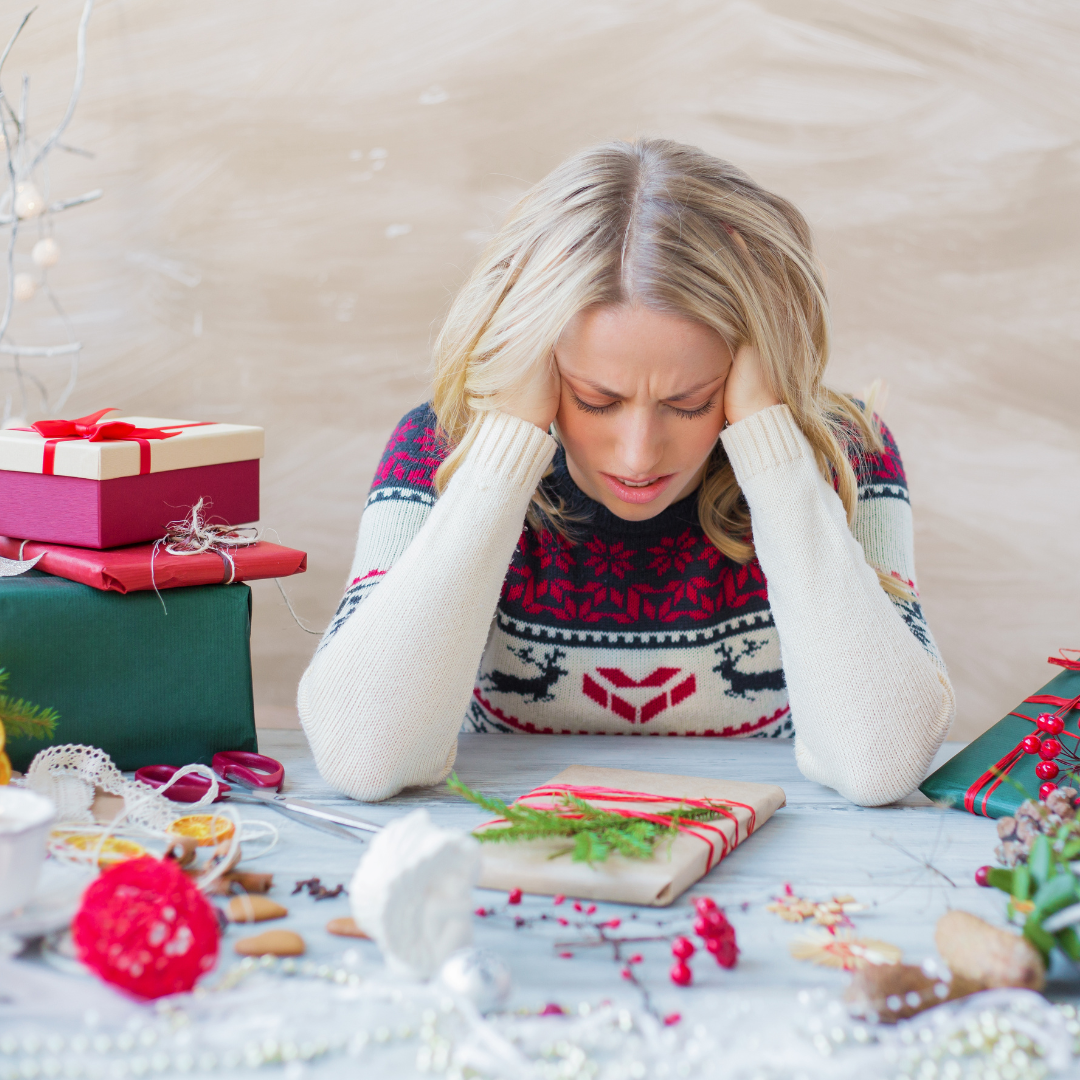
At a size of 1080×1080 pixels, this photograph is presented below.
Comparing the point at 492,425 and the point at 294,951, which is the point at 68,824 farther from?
the point at 492,425

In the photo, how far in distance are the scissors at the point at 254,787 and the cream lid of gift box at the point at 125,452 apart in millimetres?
267

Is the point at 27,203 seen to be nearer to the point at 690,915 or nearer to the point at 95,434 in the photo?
the point at 95,434

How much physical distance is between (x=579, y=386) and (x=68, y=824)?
0.60 metres

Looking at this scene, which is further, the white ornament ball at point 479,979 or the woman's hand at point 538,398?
the woman's hand at point 538,398

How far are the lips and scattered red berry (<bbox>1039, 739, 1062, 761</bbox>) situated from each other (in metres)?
0.44

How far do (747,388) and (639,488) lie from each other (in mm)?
152

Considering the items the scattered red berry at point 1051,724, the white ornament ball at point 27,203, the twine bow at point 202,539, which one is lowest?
the scattered red berry at point 1051,724

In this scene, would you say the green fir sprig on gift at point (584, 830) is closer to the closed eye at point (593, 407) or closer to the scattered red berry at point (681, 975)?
the scattered red berry at point (681, 975)

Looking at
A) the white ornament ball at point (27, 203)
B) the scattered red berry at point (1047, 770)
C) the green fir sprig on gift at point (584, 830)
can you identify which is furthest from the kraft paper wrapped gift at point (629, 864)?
the white ornament ball at point (27, 203)

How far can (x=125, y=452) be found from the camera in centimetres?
94

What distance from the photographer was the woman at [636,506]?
1.00 m

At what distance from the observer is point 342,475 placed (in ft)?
6.51

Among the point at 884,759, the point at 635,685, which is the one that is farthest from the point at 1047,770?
the point at 635,685

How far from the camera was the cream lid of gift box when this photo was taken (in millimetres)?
922
